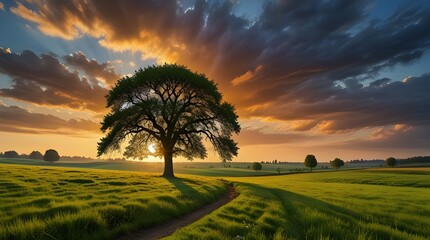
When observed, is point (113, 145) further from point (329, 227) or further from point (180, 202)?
point (329, 227)

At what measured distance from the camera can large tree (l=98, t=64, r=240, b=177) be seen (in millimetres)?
36938

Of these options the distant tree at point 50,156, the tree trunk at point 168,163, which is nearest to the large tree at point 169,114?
the tree trunk at point 168,163

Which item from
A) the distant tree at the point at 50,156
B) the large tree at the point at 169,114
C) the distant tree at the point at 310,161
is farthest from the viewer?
the distant tree at the point at 50,156

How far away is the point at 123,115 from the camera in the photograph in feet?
117

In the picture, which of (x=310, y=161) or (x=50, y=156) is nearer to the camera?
(x=310, y=161)

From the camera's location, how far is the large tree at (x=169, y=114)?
36938 mm

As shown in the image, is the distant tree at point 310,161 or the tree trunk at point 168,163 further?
the distant tree at point 310,161

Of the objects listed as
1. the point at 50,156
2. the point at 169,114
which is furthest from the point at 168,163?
the point at 50,156

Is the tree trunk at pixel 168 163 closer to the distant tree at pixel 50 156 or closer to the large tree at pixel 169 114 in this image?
the large tree at pixel 169 114

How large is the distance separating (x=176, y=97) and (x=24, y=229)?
31.9 metres

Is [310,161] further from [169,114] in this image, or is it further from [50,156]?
[50,156]

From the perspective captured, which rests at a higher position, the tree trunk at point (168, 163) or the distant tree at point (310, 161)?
the distant tree at point (310, 161)

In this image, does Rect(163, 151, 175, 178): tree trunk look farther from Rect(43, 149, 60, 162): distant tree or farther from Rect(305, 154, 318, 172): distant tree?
Rect(43, 149, 60, 162): distant tree

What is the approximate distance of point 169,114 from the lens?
123 ft
